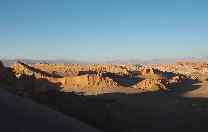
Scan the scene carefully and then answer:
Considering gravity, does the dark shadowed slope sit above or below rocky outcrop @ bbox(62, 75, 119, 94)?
above

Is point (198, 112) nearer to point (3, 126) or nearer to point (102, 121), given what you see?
point (102, 121)

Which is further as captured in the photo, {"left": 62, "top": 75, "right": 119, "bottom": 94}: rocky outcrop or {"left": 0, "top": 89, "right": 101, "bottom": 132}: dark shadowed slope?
{"left": 62, "top": 75, "right": 119, "bottom": 94}: rocky outcrop

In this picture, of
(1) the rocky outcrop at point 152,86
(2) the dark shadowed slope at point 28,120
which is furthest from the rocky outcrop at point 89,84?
(2) the dark shadowed slope at point 28,120

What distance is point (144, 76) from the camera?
59.6 m

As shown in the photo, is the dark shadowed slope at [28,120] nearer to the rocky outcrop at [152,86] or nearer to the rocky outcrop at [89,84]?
the rocky outcrop at [89,84]

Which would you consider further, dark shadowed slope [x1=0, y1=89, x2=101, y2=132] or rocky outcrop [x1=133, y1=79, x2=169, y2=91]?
rocky outcrop [x1=133, y1=79, x2=169, y2=91]

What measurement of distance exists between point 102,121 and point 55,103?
2.91 meters

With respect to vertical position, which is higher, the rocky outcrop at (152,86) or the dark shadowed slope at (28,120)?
the dark shadowed slope at (28,120)

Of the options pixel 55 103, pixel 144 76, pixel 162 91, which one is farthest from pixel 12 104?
pixel 144 76

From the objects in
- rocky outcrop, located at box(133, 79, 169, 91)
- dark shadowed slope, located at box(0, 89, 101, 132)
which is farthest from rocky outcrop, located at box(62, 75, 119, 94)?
dark shadowed slope, located at box(0, 89, 101, 132)

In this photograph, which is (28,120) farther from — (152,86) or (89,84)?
(152,86)

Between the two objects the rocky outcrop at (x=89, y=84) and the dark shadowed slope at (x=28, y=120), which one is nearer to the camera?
the dark shadowed slope at (x=28, y=120)

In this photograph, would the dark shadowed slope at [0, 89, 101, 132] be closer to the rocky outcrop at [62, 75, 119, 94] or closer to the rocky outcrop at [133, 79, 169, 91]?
the rocky outcrop at [62, 75, 119, 94]

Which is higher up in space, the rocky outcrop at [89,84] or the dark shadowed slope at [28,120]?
the dark shadowed slope at [28,120]
